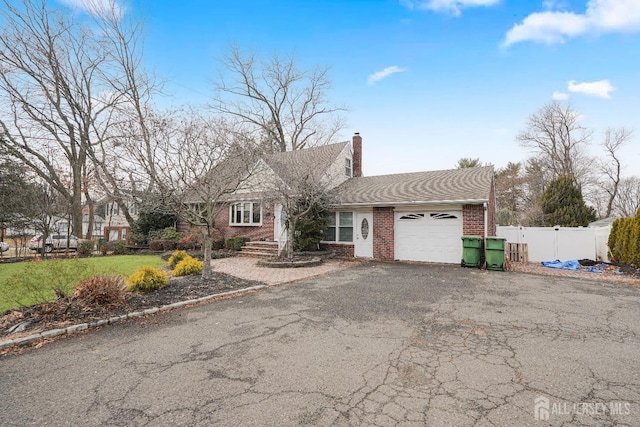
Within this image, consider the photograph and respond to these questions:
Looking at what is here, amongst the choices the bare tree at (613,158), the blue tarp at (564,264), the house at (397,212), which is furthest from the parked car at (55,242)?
the bare tree at (613,158)

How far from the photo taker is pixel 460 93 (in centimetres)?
1345

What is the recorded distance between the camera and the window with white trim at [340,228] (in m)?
13.8

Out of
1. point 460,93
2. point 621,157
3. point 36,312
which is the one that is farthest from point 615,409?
point 621,157

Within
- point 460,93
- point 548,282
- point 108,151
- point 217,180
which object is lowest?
point 548,282

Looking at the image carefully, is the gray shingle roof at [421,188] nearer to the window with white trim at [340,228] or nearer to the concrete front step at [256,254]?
the window with white trim at [340,228]

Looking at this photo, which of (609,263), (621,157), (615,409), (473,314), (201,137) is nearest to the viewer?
(615,409)

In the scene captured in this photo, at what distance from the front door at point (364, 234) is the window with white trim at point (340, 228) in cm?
37

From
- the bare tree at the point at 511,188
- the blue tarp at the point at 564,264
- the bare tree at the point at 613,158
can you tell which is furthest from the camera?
the bare tree at the point at 511,188

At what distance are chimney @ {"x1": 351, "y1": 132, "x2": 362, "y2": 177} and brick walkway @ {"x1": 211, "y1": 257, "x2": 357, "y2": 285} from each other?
7032 millimetres

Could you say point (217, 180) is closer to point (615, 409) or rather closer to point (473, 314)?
point (473, 314)

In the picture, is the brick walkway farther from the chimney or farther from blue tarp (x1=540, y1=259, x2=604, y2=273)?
blue tarp (x1=540, y1=259, x2=604, y2=273)

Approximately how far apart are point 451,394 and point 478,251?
8952mm

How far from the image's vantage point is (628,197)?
103ft

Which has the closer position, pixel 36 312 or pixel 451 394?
pixel 451 394
